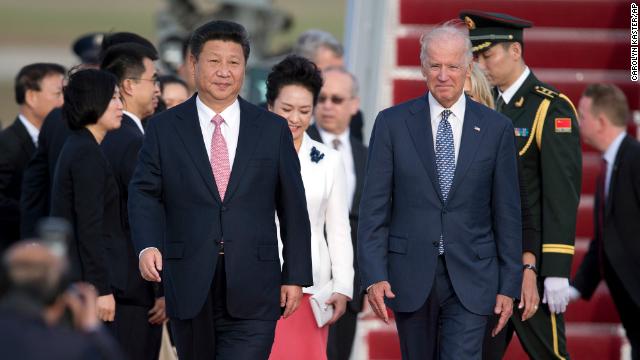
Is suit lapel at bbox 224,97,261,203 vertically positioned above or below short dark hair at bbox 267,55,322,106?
below

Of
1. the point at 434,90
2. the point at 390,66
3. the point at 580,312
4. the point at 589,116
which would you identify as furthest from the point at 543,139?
the point at 390,66

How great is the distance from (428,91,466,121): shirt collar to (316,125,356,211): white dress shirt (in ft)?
7.64

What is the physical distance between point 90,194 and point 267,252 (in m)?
1.05

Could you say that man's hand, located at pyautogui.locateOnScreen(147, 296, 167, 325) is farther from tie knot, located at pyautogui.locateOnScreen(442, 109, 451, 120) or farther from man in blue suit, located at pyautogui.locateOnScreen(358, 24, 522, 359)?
tie knot, located at pyautogui.locateOnScreen(442, 109, 451, 120)

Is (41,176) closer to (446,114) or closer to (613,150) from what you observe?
(446,114)

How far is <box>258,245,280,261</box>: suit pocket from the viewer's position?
550cm

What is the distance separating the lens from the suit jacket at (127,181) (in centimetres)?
652

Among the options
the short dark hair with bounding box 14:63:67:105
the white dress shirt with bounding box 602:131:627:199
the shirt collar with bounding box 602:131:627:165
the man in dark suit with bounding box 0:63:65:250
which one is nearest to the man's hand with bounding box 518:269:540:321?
the white dress shirt with bounding box 602:131:627:199

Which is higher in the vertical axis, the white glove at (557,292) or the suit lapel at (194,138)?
the suit lapel at (194,138)

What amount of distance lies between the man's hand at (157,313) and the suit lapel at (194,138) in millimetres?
1366

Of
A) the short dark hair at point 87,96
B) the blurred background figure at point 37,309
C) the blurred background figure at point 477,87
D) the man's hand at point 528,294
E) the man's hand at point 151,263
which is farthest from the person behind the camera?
the short dark hair at point 87,96

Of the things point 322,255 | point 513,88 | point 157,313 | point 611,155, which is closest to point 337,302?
point 322,255

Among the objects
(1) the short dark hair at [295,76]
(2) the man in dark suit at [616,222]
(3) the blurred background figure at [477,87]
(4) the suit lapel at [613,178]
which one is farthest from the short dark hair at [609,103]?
(1) the short dark hair at [295,76]

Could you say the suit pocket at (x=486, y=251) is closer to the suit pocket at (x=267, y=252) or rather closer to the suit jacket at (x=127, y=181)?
the suit pocket at (x=267, y=252)
